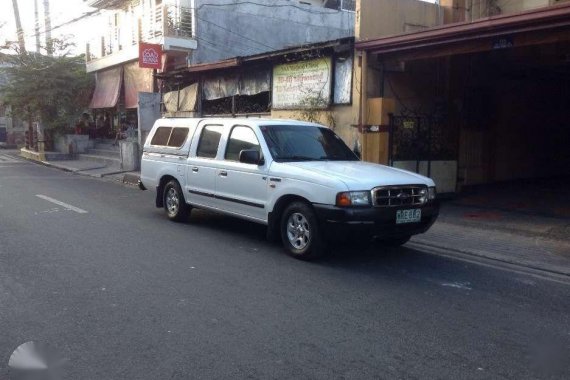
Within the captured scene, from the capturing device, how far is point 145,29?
74.8 feet

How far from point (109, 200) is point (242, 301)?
8.19 meters

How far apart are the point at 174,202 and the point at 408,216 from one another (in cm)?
453

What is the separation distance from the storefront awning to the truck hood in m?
3.55

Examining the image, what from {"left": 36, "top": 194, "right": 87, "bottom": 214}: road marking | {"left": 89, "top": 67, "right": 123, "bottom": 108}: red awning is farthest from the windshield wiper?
{"left": 89, "top": 67, "right": 123, "bottom": 108}: red awning

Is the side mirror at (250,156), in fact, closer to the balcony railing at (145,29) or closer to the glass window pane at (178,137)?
the glass window pane at (178,137)

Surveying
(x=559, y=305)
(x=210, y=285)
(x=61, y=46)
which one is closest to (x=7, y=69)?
(x=61, y=46)

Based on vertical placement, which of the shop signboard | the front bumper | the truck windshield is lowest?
the front bumper

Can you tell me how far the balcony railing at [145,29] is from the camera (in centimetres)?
2034

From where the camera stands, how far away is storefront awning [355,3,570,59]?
8617mm

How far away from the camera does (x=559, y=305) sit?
5.68 m

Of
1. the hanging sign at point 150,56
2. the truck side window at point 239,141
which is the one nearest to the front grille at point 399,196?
the truck side window at point 239,141

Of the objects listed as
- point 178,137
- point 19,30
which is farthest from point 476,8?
point 19,30

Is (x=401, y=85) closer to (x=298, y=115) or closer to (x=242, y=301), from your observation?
(x=298, y=115)

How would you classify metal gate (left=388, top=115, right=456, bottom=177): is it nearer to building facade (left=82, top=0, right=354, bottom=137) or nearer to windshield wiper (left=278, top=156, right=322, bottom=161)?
windshield wiper (left=278, top=156, right=322, bottom=161)
